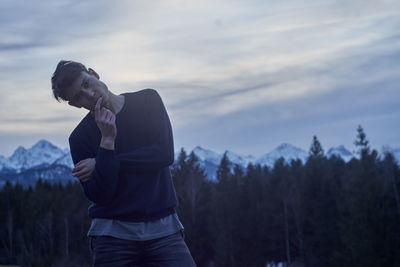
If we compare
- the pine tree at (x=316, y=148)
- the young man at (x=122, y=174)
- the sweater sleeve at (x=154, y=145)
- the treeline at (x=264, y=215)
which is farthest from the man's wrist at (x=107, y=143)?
the pine tree at (x=316, y=148)

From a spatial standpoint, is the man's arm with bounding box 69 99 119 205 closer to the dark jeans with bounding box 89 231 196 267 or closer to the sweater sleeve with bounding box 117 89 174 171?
the sweater sleeve with bounding box 117 89 174 171

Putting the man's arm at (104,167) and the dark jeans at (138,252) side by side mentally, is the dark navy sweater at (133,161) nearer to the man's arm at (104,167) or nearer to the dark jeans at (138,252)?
the man's arm at (104,167)

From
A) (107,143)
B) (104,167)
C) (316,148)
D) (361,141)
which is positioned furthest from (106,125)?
(316,148)

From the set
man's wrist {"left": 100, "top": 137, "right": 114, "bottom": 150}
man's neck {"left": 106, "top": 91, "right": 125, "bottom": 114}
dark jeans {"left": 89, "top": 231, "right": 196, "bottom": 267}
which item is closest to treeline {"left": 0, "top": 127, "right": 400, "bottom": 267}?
dark jeans {"left": 89, "top": 231, "right": 196, "bottom": 267}

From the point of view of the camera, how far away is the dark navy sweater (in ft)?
8.54

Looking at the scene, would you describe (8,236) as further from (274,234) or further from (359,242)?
(359,242)

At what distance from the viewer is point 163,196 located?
279 centimetres

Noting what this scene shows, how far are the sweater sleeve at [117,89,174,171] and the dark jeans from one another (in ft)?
1.51

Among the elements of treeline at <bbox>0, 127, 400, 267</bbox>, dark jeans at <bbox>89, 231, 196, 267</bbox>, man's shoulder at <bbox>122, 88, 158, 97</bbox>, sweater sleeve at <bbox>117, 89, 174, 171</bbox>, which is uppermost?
man's shoulder at <bbox>122, 88, 158, 97</bbox>

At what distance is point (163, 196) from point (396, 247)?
3630cm

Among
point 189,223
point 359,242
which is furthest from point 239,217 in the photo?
point 359,242

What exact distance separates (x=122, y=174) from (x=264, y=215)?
160ft

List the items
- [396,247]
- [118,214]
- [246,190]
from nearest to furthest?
1. [118,214]
2. [396,247]
3. [246,190]

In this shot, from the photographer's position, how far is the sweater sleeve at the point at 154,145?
8.82ft
